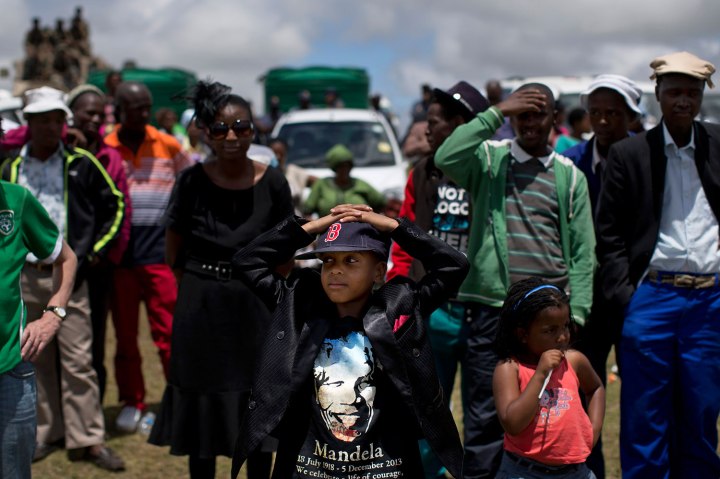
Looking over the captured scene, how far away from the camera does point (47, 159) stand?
5.86 meters

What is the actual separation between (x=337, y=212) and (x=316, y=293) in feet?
1.19

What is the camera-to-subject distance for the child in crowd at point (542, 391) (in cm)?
370

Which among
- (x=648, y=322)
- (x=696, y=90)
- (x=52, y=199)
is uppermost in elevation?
(x=696, y=90)

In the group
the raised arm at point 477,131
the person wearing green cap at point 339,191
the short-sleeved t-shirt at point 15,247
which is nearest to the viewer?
the short-sleeved t-shirt at point 15,247

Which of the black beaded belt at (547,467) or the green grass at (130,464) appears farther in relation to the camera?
the green grass at (130,464)

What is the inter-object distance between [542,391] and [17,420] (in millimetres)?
2112

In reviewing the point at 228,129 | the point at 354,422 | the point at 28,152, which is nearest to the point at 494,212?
the point at 228,129

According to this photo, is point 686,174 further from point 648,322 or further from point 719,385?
point 719,385

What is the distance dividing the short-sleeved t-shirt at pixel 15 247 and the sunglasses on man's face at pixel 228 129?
41.3 inches

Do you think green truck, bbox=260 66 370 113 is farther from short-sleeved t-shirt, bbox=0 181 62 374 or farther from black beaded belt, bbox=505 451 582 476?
black beaded belt, bbox=505 451 582 476

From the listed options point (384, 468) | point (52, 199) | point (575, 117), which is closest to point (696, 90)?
point (384, 468)

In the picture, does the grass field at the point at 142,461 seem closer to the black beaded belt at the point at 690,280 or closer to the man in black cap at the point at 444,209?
the man in black cap at the point at 444,209

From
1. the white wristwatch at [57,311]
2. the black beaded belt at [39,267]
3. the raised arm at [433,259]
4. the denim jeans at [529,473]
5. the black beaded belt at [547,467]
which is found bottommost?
the denim jeans at [529,473]

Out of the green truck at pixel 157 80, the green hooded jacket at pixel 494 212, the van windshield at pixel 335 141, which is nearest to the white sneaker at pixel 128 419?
the green hooded jacket at pixel 494 212
